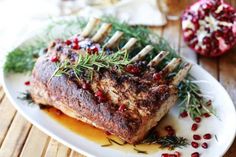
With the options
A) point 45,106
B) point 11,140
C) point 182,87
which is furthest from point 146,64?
point 11,140

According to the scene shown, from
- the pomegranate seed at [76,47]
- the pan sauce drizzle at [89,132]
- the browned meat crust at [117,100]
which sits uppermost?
the pomegranate seed at [76,47]

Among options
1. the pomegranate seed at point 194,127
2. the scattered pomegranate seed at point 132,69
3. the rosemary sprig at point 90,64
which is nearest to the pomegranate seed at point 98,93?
the rosemary sprig at point 90,64

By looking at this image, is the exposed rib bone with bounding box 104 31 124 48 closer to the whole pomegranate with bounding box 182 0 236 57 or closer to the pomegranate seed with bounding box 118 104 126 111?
the pomegranate seed with bounding box 118 104 126 111

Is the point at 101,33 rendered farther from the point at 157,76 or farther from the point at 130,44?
the point at 157,76

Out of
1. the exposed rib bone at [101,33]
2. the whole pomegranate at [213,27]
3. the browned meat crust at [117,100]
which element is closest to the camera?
the browned meat crust at [117,100]

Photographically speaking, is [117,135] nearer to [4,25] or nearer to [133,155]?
[133,155]

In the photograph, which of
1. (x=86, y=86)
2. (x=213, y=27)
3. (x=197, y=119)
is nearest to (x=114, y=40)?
(x=86, y=86)

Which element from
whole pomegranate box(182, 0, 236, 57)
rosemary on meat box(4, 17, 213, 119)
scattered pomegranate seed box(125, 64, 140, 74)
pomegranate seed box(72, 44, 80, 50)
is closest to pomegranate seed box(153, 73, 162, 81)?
scattered pomegranate seed box(125, 64, 140, 74)

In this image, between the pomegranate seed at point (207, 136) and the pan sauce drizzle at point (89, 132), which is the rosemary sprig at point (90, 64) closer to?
the pan sauce drizzle at point (89, 132)
